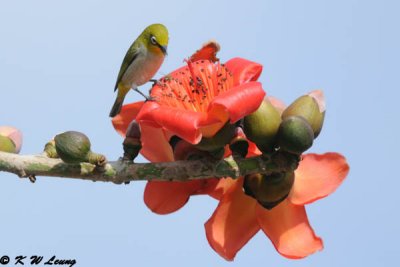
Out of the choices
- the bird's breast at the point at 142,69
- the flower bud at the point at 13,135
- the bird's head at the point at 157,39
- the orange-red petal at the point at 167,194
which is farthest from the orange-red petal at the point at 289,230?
the bird's head at the point at 157,39

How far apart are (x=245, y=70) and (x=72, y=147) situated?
63 centimetres

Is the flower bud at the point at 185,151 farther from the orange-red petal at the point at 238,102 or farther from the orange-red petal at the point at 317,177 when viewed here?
the orange-red petal at the point at 317,177

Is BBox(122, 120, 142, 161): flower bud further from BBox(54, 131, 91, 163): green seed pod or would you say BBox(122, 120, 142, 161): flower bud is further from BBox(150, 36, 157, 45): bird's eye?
BBox(150, 36, 157, 45): bird's eye

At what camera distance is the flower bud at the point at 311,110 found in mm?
1916

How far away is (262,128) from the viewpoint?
186cm

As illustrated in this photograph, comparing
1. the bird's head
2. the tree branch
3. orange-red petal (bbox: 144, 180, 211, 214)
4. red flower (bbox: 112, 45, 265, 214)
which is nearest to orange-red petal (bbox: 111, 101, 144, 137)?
red flower (bbox: 112, 45, 265, 214)

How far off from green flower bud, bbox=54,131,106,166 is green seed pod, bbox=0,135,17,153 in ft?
1.10

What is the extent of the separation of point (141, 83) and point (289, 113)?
3.76 ft

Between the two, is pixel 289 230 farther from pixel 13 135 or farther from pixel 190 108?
pixel 13 135

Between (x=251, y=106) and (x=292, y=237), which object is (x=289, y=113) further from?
(x=292, y=237)

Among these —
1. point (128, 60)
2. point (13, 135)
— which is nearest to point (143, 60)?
point (128, 60)

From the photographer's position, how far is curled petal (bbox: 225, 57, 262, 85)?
193 cm

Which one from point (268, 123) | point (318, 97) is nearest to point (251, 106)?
point (268, 123)

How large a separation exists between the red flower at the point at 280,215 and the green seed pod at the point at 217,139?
10.7 inches
